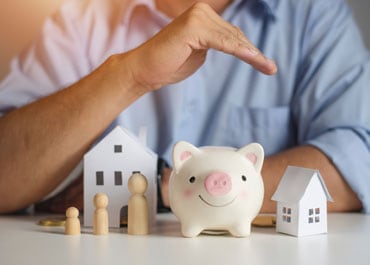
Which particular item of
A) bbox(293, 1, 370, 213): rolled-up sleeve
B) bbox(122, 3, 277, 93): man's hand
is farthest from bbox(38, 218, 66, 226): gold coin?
bbox(293, 1, 370, 213): rolled-up sleeve

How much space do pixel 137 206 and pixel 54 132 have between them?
0.25m

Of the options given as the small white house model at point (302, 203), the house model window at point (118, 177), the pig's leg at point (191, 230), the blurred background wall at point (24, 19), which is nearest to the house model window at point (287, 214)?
the small white house model at point (302, 203)

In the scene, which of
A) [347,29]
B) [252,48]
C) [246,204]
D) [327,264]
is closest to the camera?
[327,264]

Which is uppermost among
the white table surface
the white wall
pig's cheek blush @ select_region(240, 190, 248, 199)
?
the white wall

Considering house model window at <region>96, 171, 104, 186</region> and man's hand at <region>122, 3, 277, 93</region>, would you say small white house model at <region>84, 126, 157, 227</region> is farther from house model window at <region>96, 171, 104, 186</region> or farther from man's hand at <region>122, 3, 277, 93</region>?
man's hand at <region>122, 3, 277, 93</region>

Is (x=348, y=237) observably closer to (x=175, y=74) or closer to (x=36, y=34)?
(x=175, y=74)

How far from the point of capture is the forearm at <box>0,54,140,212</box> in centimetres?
111

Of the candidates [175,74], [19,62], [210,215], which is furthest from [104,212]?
[19,62]

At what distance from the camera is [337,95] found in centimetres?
127

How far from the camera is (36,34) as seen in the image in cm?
145

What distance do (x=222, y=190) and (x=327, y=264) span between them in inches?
5.8

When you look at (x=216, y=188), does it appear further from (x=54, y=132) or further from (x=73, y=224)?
(x=54, y=132)

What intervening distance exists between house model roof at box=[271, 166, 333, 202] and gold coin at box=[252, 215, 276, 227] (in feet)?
0.20

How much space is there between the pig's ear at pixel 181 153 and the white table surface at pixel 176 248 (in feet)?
0.29
